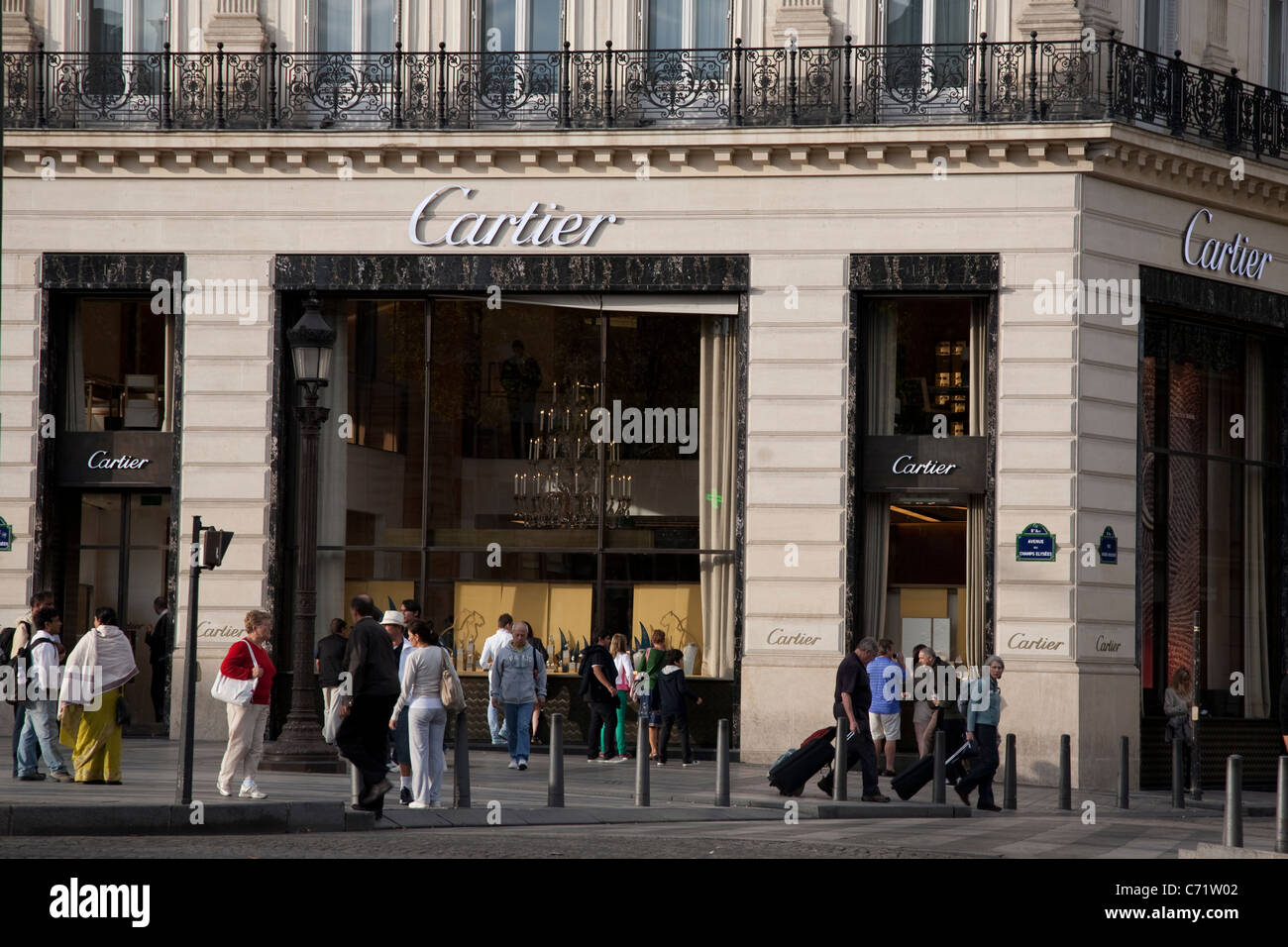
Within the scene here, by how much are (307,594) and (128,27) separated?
9.79m

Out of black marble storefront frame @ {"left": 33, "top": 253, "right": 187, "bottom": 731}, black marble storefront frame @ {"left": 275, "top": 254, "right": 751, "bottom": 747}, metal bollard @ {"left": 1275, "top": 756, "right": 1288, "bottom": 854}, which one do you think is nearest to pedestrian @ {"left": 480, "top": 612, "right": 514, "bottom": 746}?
black marble storefront frame @ {"left": 275, "top": 254, "right": 751, "bottom": 747}

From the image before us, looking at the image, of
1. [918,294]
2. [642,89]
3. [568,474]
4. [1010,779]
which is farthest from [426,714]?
[642,89]

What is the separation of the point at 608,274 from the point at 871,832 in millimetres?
10080

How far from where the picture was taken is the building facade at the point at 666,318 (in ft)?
72.7

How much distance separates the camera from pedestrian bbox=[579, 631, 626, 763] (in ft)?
70.7

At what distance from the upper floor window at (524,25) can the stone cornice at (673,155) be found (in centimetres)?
154

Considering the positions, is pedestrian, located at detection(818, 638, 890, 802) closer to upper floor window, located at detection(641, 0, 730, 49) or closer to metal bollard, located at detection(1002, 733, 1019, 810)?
metal bollard, located at detection(1002, 733, 1019, 810)

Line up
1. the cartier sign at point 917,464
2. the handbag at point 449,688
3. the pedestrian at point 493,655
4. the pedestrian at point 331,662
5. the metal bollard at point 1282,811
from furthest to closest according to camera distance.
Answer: the cartier sign at point 917,464 → the pedestrian at point 493,655 → the pedestrian at point 331,662 → the handbag at point 449,688 → the metal bollard at point 1282,811

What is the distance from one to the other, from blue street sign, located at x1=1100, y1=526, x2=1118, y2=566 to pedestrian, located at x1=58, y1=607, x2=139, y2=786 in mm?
11922

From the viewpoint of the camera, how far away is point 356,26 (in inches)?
931

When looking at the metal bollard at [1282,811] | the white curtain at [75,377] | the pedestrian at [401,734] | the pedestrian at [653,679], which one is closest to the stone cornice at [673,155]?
the white curtain at [75,377]

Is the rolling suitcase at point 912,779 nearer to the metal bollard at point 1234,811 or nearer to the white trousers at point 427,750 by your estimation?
the metal bollard at point 1234,811

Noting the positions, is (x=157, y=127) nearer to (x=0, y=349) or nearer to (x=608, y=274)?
(x=0, y=349)

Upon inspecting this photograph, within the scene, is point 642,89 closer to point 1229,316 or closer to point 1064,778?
point 1229,316
